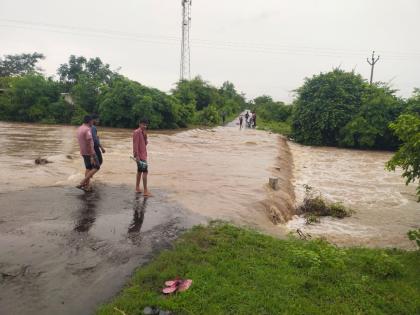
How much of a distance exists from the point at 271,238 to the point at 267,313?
270 cm

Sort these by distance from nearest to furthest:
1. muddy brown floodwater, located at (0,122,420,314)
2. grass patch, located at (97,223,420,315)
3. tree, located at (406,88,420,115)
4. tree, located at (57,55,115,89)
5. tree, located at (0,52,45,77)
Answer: grass patch, located at (97,223,420,315), muddy brown floodwater, located at (0,122,420,314), tree, located at (406,88,420,115), tree, located at (57,55,115,89), tree, located at (0,52,45,77)

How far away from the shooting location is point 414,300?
188 inches

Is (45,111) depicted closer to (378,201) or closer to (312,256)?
(378,201)

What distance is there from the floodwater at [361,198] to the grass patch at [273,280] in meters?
2.32

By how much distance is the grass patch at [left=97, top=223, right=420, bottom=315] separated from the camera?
4.43 m

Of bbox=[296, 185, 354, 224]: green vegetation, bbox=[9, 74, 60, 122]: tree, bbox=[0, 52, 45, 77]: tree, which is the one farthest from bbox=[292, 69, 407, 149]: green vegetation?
bbox=[0, 52, 45, 77]: tree

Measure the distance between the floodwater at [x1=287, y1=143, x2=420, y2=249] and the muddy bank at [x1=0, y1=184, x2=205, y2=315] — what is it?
149 inches

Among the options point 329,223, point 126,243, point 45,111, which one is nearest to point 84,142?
point 126,243

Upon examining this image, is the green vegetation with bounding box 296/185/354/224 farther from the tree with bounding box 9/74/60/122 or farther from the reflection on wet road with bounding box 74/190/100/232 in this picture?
the tree with bounding box 9/74/60/122

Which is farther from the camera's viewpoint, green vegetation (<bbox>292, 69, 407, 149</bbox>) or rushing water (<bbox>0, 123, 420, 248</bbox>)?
green vegetation (<bbox>292, 69, 407, 149</bbox>)

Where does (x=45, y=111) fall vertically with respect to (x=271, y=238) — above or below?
above

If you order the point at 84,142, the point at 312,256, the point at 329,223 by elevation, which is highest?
the point at 84,142

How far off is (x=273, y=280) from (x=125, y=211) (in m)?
4.20

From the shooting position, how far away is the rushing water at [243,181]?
917 cm
